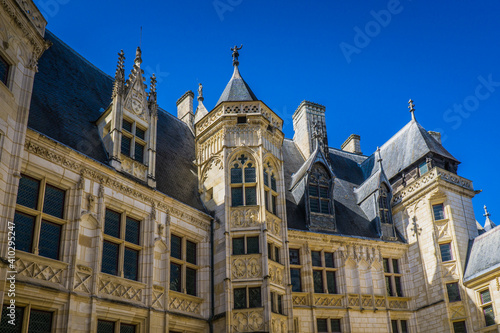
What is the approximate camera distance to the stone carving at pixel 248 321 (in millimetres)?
14562

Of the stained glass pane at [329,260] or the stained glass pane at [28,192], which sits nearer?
the stained glass pane at [28,192]

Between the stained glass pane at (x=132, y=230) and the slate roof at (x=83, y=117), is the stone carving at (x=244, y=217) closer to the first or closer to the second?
the slate roof at (x=83, y=117)

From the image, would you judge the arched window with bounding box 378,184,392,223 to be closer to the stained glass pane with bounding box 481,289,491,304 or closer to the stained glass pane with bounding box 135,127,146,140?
the stained glass pane with bounding box 481,289,491,304

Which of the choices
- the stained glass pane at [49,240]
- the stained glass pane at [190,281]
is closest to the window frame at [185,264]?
the stained glass pane at [190,281]

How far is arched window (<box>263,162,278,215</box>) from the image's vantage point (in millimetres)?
16953

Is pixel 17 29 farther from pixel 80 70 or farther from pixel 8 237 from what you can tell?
pixel 80 70

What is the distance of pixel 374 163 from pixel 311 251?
25.1 feet

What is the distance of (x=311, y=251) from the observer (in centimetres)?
1888

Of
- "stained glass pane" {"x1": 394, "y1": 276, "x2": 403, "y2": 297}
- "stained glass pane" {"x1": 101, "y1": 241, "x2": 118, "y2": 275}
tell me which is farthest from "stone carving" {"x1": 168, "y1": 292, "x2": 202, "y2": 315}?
"stained glass pane" {"x1": 394, "y1": 276, "x2": 403, "y2": 297}

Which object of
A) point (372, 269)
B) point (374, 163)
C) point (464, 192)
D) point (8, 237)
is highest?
point (374, 163)

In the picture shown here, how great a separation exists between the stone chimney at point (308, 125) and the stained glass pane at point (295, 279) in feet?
25.0

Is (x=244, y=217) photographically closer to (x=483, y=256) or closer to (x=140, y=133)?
(x=140, y=133)

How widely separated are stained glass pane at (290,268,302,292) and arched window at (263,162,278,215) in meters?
2.34

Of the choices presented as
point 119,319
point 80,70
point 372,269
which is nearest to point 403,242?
point 372,269
